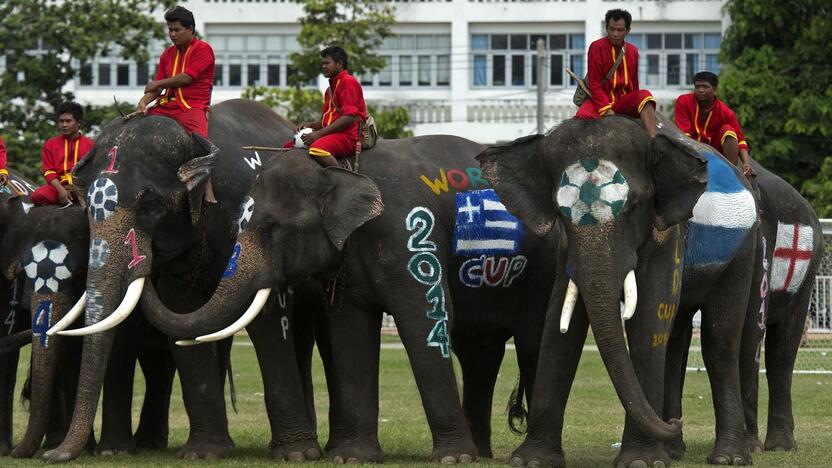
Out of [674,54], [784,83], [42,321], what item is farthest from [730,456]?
[674,54]

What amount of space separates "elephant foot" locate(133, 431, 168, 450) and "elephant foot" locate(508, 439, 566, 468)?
364 centimetres

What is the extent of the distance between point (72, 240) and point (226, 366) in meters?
1.78

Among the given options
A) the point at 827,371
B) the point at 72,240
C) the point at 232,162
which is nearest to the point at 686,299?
the point at 232,162

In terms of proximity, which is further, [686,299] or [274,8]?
[274,8]

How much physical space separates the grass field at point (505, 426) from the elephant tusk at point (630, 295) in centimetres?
155

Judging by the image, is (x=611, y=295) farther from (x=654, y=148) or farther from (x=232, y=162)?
(x=232, y=162)

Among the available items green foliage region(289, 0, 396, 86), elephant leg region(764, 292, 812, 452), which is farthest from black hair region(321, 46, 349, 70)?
green foliage region(289, 0, 396, 86)

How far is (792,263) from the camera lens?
14.3 metres

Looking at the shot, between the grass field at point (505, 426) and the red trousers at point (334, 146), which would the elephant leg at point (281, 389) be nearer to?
the grass field at point (505, 426)

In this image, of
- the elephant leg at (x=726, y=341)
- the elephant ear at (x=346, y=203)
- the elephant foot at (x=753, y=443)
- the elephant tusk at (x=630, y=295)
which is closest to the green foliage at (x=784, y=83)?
the elephant foot at (x=753, y=443)

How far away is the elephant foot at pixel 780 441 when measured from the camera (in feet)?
45.0

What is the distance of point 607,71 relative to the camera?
463 inches

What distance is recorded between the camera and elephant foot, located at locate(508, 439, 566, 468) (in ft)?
37.1

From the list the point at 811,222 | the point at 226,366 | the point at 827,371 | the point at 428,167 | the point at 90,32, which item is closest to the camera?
the point at 428,167
